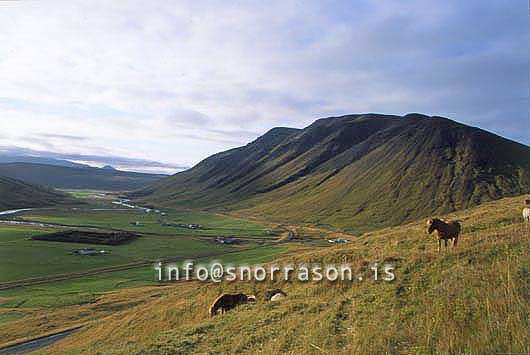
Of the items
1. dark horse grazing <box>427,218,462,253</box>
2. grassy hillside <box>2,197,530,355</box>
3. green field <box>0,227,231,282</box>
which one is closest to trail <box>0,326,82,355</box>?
grassy hillside <box>2,197,530,355</box>

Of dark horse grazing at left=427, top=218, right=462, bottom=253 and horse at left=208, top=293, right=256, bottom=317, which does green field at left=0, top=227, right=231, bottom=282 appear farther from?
dark horse grazing at left=427, top=218, right=462, bottom=253

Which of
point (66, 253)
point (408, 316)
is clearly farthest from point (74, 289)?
point (408, 316)

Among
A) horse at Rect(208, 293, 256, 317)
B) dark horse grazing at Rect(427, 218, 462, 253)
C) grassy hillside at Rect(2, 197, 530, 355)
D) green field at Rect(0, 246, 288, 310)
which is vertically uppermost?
dark horse grazing at Rect(427, 218, 462, 253)

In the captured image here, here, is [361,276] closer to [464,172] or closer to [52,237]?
[52,237]

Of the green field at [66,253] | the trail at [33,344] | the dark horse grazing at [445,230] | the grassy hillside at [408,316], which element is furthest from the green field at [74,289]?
the dark horse grazing at [445,230]

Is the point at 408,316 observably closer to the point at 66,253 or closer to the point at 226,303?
the point at 226,303

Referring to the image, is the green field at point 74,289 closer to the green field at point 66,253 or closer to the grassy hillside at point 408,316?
the green field at point 66,253

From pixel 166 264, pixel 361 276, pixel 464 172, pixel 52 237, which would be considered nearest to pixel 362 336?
pixel 361 276

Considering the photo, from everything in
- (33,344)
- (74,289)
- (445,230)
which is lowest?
(74,289)

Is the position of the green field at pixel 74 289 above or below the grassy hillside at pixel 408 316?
below

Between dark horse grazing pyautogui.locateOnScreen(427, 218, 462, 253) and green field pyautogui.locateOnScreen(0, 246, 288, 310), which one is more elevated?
dark horse grazing pyautogui.locateOnScreen(427, 218, 462, 253)

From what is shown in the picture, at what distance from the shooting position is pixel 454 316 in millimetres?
7535

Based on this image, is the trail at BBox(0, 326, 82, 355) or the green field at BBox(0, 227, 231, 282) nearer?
the trail at BBox(0, 326, 82, 355)

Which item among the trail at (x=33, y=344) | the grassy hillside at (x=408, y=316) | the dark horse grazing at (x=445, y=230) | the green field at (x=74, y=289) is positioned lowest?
the green field at (x=74, y=289)
